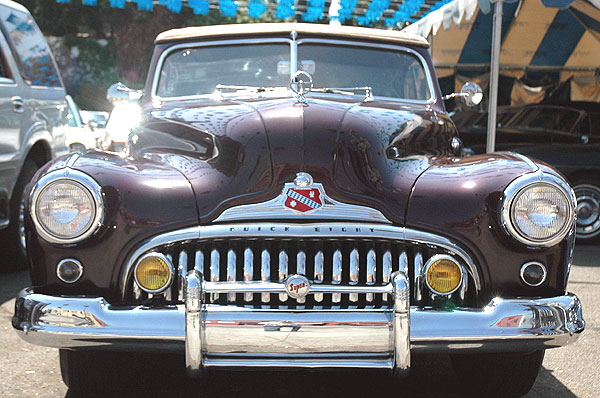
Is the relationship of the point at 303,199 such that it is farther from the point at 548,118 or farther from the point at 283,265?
the point at 548,118

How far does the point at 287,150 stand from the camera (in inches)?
132

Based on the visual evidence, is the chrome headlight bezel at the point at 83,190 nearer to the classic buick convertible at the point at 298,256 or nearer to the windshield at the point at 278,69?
the classic buick convertible at the point at 298,256

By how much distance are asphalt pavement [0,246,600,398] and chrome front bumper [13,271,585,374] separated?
2.16ft

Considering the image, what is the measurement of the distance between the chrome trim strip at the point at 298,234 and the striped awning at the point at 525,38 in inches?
290

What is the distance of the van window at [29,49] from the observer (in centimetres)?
642

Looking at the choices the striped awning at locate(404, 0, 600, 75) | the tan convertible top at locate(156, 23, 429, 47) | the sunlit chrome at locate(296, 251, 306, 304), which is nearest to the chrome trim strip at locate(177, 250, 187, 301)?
the sunlit chrome at locate(296, 251, 306, 304)

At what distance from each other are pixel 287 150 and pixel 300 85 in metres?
0.76

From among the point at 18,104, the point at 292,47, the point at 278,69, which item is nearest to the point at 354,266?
the point at 278,69

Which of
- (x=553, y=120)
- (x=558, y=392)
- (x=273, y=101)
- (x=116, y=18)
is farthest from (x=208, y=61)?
(x=116, y=18)

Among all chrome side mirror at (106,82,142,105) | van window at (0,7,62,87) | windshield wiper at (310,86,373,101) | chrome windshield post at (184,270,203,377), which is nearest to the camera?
chrome windshield post at (184,270,203,377)

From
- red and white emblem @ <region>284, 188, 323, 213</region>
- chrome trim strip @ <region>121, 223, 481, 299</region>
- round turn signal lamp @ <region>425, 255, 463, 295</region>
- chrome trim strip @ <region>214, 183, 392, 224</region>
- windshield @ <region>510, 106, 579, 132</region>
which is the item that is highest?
red and white emblem @ <region>284, 188, 323, 213</region>

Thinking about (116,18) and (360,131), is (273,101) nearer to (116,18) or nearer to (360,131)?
(360,131)

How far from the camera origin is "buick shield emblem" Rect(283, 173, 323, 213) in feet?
10.3

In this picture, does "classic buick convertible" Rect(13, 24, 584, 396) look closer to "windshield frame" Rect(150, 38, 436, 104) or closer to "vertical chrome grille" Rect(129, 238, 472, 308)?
"vertical chrome grille" Rect(129, 238, 472, 308)
